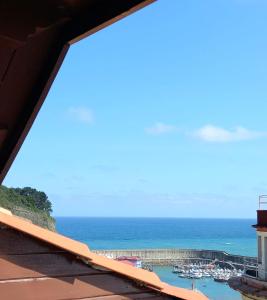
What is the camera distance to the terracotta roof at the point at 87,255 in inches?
101

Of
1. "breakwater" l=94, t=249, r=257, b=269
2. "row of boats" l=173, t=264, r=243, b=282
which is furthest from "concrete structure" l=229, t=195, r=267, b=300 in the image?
"breakwater" l=94, t=249, r=257, b=269

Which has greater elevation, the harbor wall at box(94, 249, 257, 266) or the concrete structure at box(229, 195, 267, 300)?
the harbor wall at box(94, 249, 257, 266)

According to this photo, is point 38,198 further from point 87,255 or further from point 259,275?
point 87,255

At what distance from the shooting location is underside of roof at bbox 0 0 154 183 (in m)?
2.10

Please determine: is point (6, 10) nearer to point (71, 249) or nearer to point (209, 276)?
point (71, 249)

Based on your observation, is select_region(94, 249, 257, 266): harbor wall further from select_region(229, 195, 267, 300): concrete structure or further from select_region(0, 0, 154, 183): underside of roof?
select_region(0, 0, 154, 183): underside of roof

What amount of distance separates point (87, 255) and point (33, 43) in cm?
114

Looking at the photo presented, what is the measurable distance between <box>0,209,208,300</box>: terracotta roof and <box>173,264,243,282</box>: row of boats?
68.1m

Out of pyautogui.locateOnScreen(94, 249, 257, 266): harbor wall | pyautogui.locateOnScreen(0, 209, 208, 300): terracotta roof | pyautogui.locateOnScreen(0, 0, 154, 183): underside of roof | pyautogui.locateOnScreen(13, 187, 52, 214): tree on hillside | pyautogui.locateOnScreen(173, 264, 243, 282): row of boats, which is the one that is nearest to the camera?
pyautogui.locateOnScreen(0, 0, 154, 183): underside of roof

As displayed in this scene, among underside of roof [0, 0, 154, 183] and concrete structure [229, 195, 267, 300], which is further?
concrete structure [229, 195, 267, 300]

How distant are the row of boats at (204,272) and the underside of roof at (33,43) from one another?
6868cm

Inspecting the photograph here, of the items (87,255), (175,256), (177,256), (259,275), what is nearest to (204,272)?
(177,256)

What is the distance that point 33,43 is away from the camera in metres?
2.30

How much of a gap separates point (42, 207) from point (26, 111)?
95.7 m
